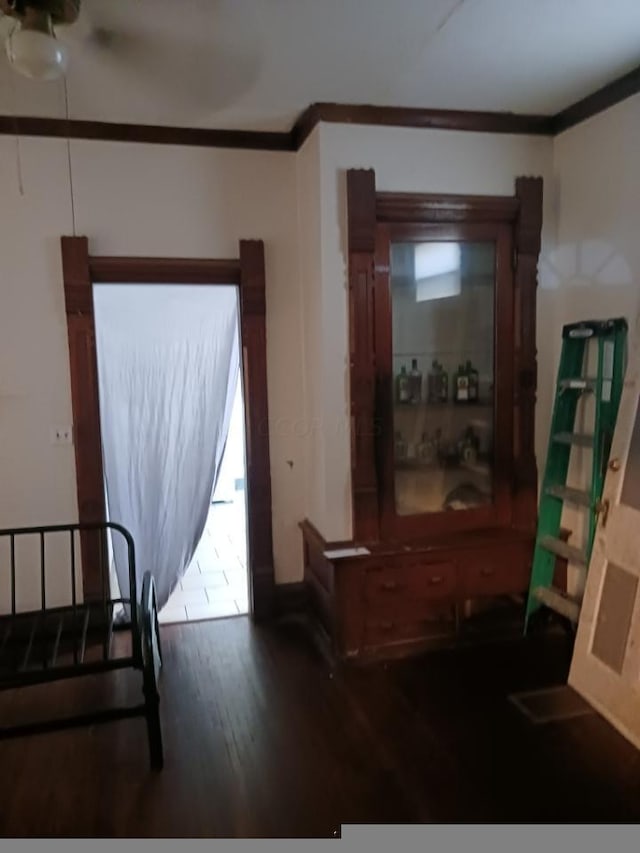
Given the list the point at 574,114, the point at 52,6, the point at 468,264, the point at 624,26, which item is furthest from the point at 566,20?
the point at 52,6

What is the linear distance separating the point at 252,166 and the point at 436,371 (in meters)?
1.40

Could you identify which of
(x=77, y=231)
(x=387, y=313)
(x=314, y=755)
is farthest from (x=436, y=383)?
(x=77, y=231)

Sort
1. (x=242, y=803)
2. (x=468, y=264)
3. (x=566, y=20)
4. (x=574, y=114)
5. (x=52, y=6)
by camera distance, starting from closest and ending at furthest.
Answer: (x=52, y=6) → (x=242, y=803) → (x=566, y=20) → (x=574, y=114) → (x=468, y=264)

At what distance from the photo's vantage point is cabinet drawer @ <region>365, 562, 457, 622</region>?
9.80 ft

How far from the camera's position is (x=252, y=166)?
3.25m

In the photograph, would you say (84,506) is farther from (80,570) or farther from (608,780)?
(608,780)

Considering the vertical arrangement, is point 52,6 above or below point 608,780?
above

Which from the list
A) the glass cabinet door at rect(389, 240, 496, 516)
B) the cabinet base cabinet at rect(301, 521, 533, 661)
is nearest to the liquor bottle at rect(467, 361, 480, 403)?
the glass cabinet door at rect(389, 240, 496, 516)

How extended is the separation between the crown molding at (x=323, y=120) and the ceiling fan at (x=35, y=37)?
3.64ft

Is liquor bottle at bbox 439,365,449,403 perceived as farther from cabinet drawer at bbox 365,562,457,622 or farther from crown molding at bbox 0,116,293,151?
crown molding at bbox 0,116,293,151

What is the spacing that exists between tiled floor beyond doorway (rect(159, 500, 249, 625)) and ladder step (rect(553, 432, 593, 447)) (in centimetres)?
193

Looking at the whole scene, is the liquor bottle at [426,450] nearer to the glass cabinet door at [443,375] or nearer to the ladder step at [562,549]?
the glass cabinet door at [443,375]

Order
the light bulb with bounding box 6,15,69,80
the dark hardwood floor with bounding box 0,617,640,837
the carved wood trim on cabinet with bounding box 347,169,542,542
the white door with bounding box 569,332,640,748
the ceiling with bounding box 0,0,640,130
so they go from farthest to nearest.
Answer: the carved wood trim on cabinet with bounding box 347,169,542,542
the white door with bounding box 569,332,640,748
the ceiling with bounding box 0,0,640,130
the dark hardwood floor with bounding box 0,617,640,837
the light bulb with bounding box 6,15,69,80

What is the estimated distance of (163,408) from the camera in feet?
11.1
